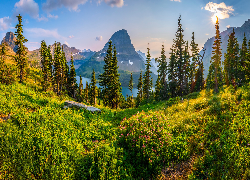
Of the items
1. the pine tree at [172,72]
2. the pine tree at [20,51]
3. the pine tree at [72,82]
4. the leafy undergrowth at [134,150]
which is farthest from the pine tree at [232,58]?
the pine tree at [20,51]

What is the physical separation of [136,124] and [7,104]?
38.3ft

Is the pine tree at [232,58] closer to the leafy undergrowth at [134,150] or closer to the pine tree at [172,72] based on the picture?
the pine tree at [172,72]

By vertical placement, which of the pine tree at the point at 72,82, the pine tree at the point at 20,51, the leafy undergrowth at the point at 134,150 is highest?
the pine tree at the point at 20,51

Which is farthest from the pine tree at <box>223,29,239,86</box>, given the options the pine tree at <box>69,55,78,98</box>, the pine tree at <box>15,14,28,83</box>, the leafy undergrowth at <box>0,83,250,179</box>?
the pine tree at <box>15,14,28,83</box>

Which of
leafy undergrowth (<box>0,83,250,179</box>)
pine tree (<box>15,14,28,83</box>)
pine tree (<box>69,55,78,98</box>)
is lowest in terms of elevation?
leafy undergrowth (<box>0,83,250,179</box>)

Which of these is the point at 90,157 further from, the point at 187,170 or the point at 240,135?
the point at 240,135

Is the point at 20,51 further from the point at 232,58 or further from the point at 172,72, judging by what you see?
the point at 232,58

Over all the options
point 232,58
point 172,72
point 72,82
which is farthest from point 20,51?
point 232,58

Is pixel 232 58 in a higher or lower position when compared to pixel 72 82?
higher

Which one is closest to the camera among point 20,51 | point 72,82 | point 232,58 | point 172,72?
point 20,51

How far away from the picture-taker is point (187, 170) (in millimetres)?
6055

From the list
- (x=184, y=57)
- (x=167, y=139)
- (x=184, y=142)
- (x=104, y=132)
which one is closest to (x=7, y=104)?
(x=104, y=132)

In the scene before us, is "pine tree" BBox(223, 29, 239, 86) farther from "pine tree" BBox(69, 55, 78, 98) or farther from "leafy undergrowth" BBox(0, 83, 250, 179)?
"pine tree" BBox(69, 55, 78, 98)

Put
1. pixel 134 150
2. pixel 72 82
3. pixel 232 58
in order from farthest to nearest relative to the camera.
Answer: pixel 72 82, pixel 232 58, pixel 134 150
